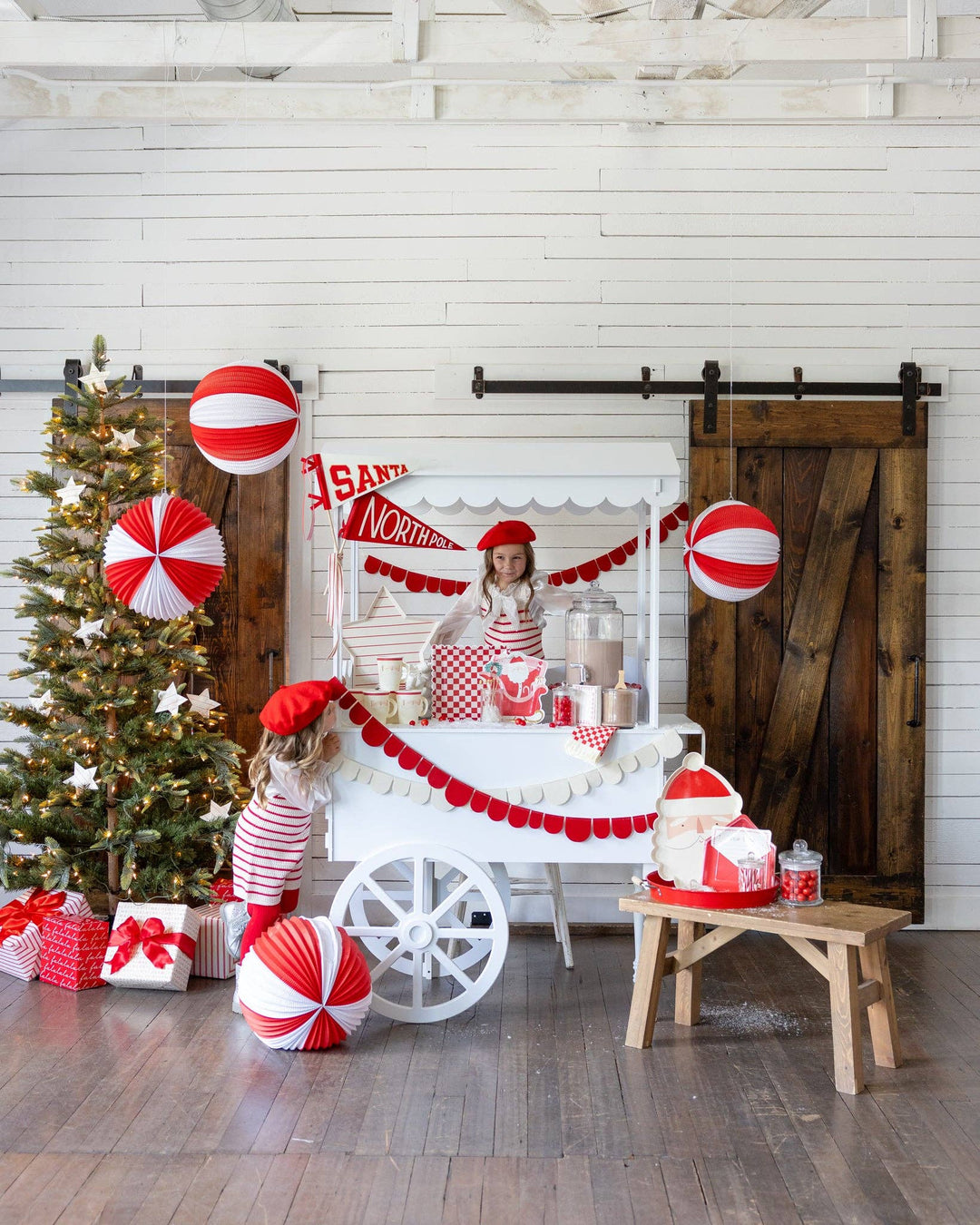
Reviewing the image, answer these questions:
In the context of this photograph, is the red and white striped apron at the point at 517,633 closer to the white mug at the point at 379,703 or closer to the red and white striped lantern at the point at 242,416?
the white mug at the point at 379,703

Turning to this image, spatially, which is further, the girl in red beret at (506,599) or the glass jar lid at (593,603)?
the girl in red beret at (506,599)

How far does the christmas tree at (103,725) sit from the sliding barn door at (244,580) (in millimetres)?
446

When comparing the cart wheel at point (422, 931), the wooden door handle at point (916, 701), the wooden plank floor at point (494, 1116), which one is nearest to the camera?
the wooden plank floor at point (494, 1116)

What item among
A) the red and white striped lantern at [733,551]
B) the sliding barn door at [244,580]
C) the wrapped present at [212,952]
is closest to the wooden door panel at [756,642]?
the red and white striped lantern at [733,551]

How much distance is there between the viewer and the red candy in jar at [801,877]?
11.1 ft

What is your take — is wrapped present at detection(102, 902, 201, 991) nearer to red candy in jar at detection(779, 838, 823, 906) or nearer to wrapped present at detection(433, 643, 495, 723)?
wrapped present at detection(433, 643, 495, 723)

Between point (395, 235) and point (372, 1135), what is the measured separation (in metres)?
3.72

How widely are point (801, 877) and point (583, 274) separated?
288 centimetres

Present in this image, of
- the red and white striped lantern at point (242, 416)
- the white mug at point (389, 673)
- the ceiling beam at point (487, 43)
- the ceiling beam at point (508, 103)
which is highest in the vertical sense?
the ceiling beam at point (508, 103)

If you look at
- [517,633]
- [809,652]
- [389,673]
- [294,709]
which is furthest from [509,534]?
[809,652]

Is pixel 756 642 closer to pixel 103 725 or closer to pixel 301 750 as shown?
pixel 301 750

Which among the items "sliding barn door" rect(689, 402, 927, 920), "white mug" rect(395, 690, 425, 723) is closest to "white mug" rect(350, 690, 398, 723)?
"white mug" rect(395, 690, 425, 723)

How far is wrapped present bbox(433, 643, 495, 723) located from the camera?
13.2ft

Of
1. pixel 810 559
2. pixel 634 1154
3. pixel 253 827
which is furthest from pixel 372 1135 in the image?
pixel 810 559
